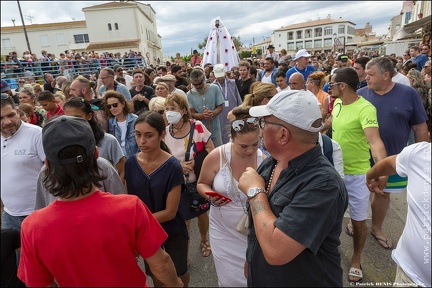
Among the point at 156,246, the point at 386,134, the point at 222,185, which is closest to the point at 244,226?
the point at 222,185

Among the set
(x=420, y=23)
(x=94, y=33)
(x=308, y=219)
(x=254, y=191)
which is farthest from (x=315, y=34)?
(x=308, y=219)

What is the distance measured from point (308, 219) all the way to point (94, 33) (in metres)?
57.7

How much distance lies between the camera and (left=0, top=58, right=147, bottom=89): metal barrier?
573 inches

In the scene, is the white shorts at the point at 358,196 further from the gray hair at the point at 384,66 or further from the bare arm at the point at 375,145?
the gray hair at the point at 384,66

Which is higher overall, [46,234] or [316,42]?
[316,42]

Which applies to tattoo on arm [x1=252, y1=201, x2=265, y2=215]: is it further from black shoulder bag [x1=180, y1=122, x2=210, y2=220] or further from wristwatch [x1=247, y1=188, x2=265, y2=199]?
black shoulder bag [x1=180, y1=122, x2=210, y2=220]

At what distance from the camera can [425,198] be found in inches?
56.3

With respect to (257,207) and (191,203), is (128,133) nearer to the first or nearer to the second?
(191,203)

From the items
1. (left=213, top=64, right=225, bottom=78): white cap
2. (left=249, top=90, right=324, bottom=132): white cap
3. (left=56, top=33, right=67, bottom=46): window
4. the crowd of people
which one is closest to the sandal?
the crowd of people

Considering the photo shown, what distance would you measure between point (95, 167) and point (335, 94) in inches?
103

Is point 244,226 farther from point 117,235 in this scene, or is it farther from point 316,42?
point 316,42

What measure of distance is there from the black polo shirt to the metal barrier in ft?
50.1

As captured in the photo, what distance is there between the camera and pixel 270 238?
1.29m

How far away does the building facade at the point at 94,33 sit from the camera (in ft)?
160
